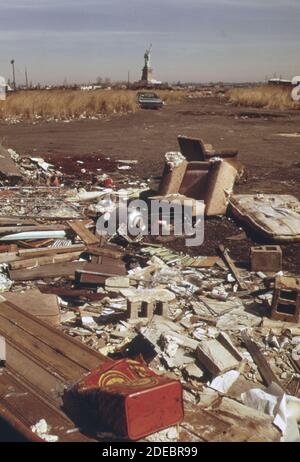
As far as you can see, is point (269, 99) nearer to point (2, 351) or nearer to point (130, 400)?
point (2, 351)

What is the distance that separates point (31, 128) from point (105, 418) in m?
19.2

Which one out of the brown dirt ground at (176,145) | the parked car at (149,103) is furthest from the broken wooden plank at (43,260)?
the parked car at (149,103)

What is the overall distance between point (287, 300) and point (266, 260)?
1362 millimetres

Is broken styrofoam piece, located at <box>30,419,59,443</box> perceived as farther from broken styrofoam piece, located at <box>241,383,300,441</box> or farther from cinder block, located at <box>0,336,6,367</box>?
broken styrofoam piece, located at <box>241,383,300,441</box>

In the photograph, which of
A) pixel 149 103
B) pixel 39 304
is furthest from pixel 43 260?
pixel 149 103

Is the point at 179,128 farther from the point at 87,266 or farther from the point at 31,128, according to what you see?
the point at 87,266

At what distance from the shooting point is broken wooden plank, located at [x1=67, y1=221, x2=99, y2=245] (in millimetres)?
7066

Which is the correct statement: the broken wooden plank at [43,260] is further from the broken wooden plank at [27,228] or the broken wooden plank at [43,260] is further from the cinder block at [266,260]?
the cinder block at [266,260]

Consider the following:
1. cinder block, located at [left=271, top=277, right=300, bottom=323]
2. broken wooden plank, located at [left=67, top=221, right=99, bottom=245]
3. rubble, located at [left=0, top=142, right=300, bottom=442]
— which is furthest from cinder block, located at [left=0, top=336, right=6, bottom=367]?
broken wooden plank, located at [left=67, top=221, right=99, bottom=245]

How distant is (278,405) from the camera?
358 cm

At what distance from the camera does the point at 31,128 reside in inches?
821
